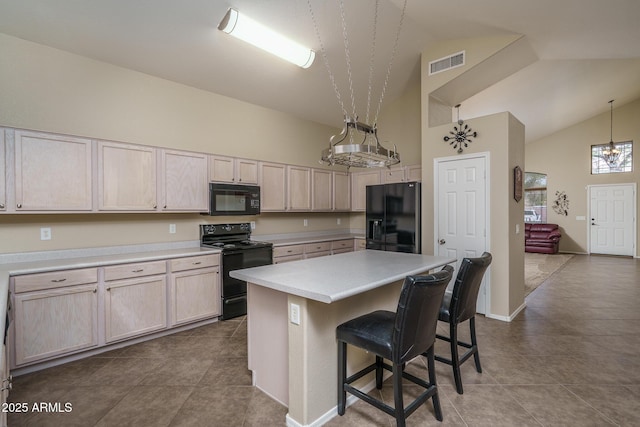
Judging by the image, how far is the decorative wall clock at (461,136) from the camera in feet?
12.9

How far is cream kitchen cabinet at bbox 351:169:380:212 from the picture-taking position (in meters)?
5.68

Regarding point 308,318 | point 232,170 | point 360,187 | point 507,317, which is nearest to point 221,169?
point 232,170

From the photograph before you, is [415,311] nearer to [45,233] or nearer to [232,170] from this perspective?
[232,170]

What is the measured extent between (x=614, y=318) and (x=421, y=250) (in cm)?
238

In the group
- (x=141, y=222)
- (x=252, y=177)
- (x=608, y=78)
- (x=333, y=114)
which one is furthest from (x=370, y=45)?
(x=608, y=78)

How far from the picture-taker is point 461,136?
400 cm

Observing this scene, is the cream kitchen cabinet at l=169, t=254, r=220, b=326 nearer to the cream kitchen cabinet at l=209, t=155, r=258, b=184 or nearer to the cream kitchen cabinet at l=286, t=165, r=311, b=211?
the cream kitchen cabinet at l=209, t=155, r=258, b=184

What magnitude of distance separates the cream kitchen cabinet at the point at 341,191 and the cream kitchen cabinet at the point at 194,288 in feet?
8.48

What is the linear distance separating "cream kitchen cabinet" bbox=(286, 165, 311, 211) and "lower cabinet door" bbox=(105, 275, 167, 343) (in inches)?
88.6

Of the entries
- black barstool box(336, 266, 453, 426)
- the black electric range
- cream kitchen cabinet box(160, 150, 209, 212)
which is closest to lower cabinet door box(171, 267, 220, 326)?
the black electric range

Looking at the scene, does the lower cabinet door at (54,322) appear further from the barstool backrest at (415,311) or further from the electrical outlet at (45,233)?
the barstool backrest at (415,311)

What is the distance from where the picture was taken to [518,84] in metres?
5.42

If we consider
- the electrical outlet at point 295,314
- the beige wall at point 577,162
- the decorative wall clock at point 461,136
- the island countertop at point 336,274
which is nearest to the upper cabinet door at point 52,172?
the island countertop at point 336,274

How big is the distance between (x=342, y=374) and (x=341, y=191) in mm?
4046
